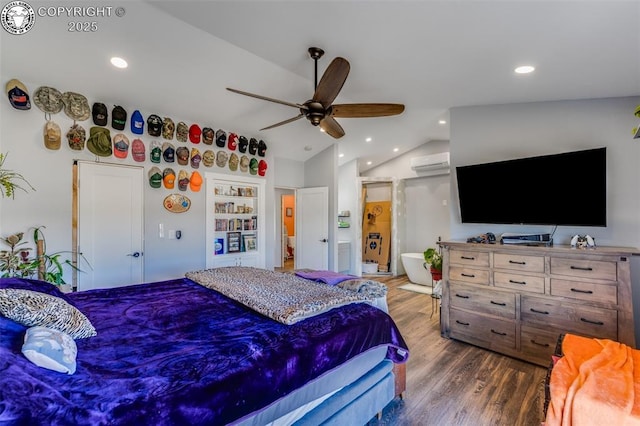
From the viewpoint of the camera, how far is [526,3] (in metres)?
1.70

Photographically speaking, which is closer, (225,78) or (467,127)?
(225,78)

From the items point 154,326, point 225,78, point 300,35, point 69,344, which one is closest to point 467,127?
point 300,35

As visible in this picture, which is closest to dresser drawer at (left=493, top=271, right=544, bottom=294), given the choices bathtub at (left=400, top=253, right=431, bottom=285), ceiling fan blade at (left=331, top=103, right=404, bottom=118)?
ceiling fan blade at (left=331, top=103, right=404, bottom=118)

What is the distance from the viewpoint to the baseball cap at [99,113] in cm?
321

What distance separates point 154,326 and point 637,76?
4016mm

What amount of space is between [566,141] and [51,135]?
529 cm

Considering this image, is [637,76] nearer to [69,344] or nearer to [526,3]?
[526,3]

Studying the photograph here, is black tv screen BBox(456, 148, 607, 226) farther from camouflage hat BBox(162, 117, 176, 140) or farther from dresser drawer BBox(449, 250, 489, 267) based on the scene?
camouflage hat BBox(162, 117, 176, 140)

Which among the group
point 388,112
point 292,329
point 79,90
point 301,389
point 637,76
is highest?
point 79,90

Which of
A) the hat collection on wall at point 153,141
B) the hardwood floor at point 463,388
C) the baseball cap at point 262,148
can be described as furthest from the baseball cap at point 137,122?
the hardwood floor at point 463,388

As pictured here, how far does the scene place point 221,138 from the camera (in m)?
4.28

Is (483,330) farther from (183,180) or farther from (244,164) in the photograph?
(183,180)

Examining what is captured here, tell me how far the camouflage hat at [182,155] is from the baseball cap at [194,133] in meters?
0.16

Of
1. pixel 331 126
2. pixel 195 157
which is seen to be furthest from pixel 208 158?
pixel 331 126
